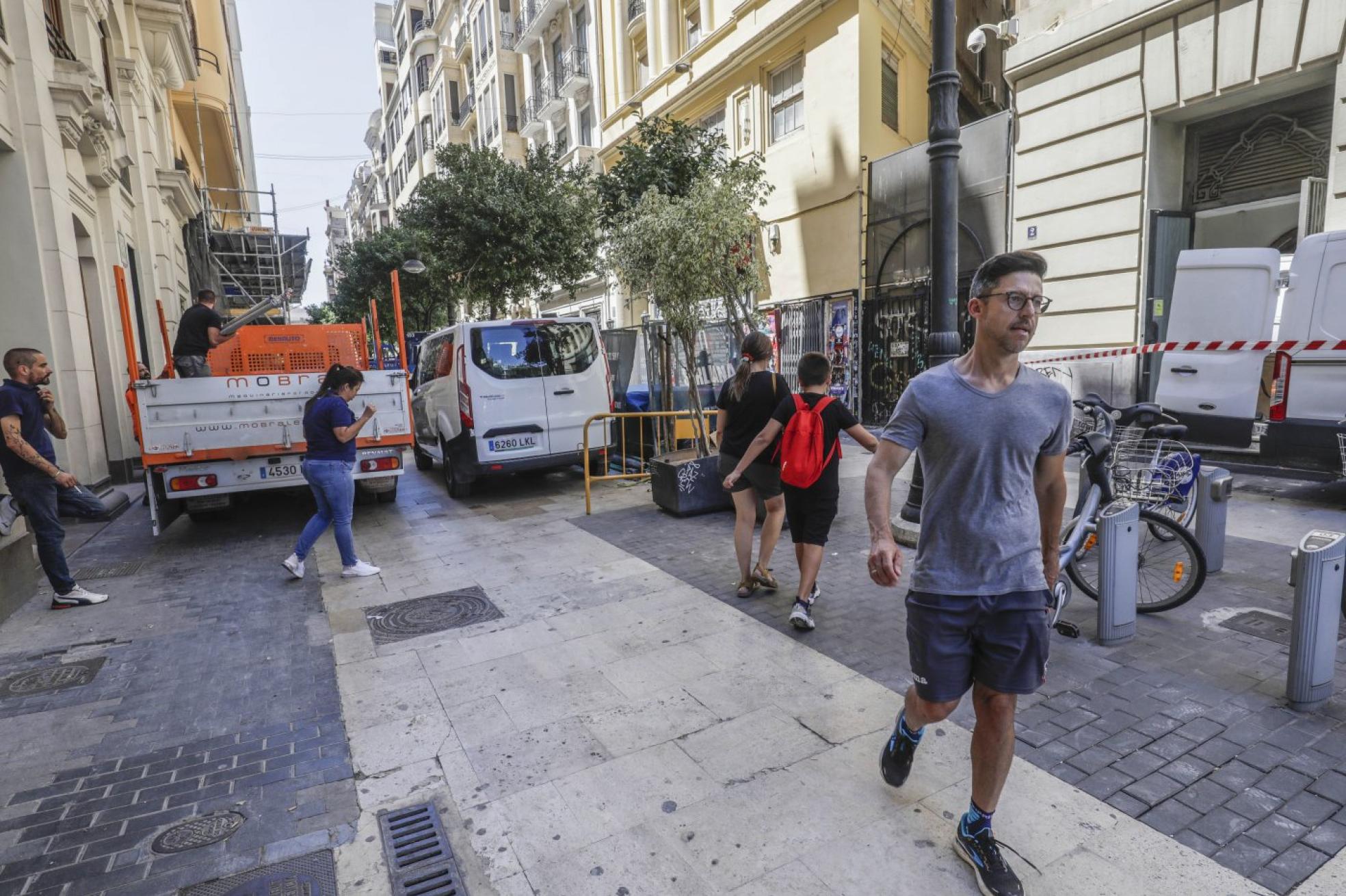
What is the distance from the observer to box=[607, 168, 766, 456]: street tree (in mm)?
8391

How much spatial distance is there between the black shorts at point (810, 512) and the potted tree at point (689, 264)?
Answer: 303 cm

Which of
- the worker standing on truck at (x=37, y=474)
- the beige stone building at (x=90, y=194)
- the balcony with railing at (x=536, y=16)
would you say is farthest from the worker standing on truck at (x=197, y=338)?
the balcony with railing at (x=536, y=16)

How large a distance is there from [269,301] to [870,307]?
1043 cm

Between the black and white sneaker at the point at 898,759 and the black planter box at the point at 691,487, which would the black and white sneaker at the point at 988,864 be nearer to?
the black and white sneaker at the point at 898,759

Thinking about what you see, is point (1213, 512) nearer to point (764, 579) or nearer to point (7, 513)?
point (764, 579)

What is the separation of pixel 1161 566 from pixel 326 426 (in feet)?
19.1

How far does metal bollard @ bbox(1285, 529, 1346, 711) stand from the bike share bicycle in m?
0.91

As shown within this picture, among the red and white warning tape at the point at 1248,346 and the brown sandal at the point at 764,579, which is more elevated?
the red and white warning tape at the point at 1248,346

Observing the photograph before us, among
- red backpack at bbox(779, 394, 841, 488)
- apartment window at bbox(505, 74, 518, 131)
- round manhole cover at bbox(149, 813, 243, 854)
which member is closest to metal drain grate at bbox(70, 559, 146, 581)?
round manhole cover at bbox(149, 813, 243, 854)

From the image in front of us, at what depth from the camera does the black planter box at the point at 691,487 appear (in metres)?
7.57

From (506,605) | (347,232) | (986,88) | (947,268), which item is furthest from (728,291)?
(347,232)

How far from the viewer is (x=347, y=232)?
10694cm

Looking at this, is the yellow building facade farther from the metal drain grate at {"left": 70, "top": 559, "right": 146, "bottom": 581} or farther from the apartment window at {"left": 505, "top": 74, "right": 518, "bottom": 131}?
the apartment window at {"left": 505, "top": 74, "right": 518, "bottom": 131}

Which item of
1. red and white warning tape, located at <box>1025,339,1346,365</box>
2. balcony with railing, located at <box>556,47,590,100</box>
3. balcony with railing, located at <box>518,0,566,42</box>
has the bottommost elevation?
red and white warning tape, located at <box>1025,339,1346,365</box>
